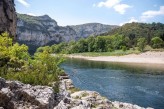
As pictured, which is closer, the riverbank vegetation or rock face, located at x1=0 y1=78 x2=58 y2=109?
rock face, located at x1=0 y1=78 x2=58 y2=109

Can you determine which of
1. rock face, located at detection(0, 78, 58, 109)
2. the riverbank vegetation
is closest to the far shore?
the riverbank vegetation

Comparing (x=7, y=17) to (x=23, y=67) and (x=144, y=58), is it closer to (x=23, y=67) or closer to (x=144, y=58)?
(x=23, y=67)

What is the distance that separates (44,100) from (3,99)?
2123mm

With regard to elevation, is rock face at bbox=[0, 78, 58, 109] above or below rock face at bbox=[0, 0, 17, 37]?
below

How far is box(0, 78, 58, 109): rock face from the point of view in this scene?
13539mm

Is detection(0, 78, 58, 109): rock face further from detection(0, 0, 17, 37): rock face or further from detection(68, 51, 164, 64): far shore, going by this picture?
detection(68, 51, 164, 64): far shore

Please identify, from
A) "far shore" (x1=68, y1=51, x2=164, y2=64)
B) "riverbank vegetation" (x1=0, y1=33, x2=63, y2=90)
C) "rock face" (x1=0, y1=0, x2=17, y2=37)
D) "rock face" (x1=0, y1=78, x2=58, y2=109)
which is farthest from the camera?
"far shore" (x1=68, y1=51, x2=164, y2=64)

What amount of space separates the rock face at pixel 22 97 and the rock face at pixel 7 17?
211ft

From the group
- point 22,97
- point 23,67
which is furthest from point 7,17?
point 22,97

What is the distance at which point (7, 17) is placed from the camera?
269 feet

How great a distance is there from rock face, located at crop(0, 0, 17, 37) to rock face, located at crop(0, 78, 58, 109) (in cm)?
6429

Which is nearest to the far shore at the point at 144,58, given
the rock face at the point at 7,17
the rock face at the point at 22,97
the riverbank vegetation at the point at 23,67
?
the rock face at the point at 7,17

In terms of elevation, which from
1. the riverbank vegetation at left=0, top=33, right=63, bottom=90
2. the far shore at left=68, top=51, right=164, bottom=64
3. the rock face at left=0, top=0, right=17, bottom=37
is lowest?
the far shore at left=68, top=51, right=164, bottom=64

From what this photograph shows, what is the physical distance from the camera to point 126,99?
154 feet
